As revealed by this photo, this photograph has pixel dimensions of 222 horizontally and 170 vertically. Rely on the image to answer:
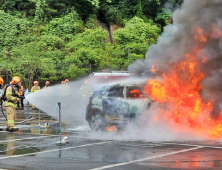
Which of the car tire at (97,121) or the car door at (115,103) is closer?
the car door at (115,103)

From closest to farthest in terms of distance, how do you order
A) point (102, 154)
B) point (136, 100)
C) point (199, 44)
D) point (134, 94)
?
point (102, 154), point (136, 100), point (199, 44), point (134, 94)

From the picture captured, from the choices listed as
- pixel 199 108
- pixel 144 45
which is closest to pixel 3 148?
pixel 199 108

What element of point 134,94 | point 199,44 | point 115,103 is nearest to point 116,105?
point 115,103

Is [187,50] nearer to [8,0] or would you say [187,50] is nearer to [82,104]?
[82,104]

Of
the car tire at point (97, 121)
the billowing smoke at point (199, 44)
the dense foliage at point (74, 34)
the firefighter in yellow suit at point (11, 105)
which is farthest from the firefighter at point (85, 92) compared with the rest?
the billowing smoke at point (199, 44)

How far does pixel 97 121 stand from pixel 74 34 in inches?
1078

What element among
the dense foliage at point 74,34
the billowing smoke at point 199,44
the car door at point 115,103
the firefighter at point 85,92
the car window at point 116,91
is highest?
the dense foliage at point 74,34

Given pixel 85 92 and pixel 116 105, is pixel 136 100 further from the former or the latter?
pixel 85 92

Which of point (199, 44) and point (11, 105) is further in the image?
point (11, 105)

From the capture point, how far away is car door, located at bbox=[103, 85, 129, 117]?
40.8ft

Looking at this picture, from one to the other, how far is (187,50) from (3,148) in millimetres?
6026

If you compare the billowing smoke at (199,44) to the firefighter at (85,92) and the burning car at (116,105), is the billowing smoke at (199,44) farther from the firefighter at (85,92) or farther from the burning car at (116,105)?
the firefighter at (85,92)

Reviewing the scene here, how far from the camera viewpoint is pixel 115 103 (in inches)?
497

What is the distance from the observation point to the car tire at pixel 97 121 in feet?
42.3
